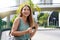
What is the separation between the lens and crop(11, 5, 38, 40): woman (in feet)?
2.93

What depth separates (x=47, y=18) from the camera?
5648mm

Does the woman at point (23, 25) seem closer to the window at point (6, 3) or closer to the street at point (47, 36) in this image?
the window at point (6, 3)

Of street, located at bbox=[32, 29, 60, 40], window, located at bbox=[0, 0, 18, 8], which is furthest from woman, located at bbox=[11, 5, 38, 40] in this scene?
street, located at bbox=[32, 29, 60, 40]

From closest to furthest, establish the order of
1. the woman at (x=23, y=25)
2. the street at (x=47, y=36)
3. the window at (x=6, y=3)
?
the woman at (x=23, y=25)
the window at (x=6, y=3)
the street at (x=47, y=36)

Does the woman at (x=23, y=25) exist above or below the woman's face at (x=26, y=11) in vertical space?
below

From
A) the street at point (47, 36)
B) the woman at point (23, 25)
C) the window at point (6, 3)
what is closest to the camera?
the woman at point (23, 25)

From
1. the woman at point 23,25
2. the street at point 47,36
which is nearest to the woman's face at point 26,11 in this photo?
the woman at point 23,25

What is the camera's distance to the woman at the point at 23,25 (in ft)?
2.93

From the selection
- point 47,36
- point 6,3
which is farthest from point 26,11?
point 47,36

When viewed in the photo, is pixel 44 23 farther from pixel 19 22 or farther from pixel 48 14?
pixel 19 22

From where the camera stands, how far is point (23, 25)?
92 centimetres

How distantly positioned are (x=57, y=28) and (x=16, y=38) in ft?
16.6

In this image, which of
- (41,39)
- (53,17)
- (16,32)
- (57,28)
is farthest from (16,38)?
(57,28)

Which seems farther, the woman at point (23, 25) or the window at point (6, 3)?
the window at point (6, 3)
